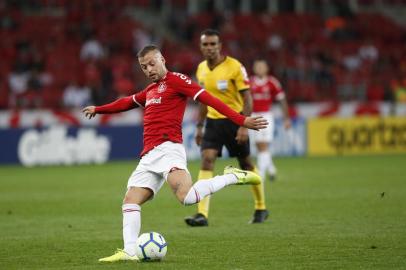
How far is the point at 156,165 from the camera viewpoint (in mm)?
8695

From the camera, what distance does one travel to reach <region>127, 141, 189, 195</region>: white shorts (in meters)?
8.66

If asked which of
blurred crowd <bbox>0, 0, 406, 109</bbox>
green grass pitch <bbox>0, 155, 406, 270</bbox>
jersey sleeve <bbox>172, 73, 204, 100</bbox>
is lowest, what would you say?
green grass pitch <bbox>0, 155, 406, 270</bbox>

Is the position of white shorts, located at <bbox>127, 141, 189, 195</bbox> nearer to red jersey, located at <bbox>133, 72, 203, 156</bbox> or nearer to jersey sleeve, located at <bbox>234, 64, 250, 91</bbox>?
red jersey, located at <bbox>133, 72, 203, 156</bbox>

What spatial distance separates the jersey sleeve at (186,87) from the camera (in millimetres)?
8672

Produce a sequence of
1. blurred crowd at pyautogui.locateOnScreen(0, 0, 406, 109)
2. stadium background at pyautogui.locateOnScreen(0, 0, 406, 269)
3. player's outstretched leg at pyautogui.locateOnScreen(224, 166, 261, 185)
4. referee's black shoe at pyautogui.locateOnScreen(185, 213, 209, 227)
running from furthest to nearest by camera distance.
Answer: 1. blurred crowd at pyautogui.locateOnScreen(0, 0, 406, 109)
2. referee's black shoe at pyautogui.locateOnScreen(185, 213, 209, 227)
3. stadium background at pyautogui.locateOnScreen(0, 0, 406, 269)
4. player's outstretched leg at pyautogui.locateOnScreen(224, 166, 261, 185)

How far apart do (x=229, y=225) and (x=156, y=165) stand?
2.79m

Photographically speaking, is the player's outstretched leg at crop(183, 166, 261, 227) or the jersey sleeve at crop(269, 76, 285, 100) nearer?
the player's outstretched leg at crop(183, 166, 261, 227)

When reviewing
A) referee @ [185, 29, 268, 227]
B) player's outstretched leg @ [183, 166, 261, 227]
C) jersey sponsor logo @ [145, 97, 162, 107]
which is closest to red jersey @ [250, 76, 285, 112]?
referee @ [185, 29, 268, 227]

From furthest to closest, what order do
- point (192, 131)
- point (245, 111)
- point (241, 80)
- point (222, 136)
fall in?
point (192, 131), point (222, 136), point (241, 80), point (245, 111)

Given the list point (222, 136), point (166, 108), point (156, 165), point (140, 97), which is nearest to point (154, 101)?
point (166, 108)

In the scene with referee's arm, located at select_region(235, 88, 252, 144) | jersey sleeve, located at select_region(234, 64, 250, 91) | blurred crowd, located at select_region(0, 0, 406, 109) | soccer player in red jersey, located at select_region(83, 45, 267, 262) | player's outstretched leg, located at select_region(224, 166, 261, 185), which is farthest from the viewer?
blurred crowd, located at select_region(0, 0, 406, 109)

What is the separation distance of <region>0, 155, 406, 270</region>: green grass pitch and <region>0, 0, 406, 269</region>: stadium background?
0.03 meters

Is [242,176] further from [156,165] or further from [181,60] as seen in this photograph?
[181,60]

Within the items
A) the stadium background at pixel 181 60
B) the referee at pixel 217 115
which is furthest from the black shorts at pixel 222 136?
the stadium background at pixel 181 60
